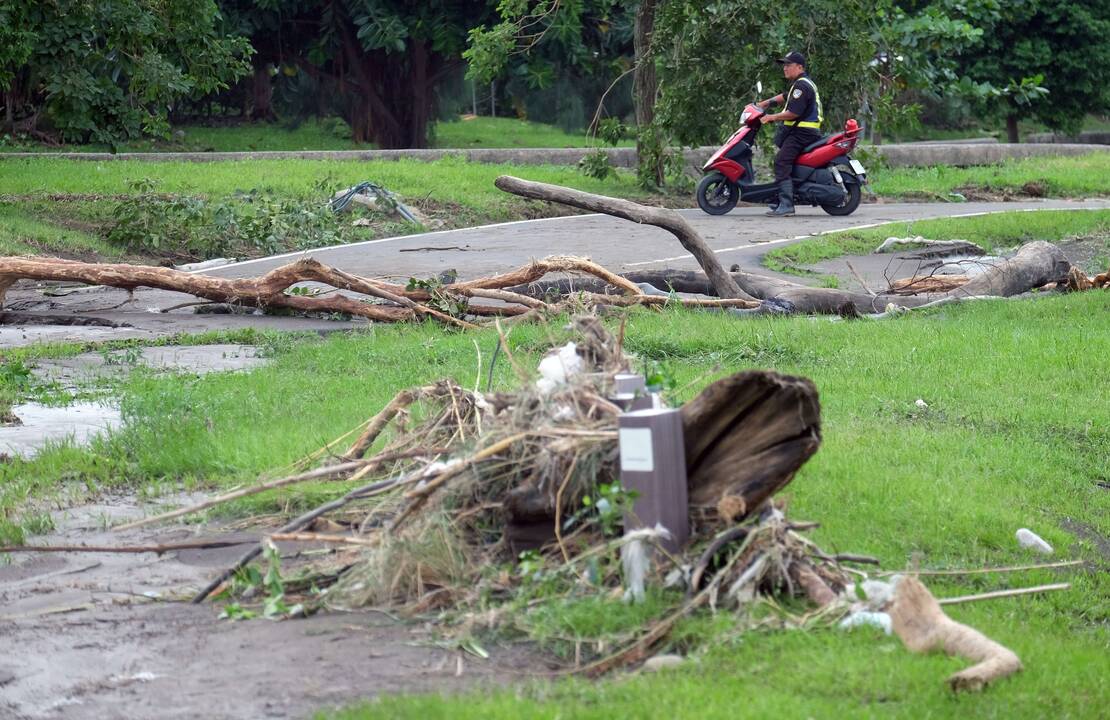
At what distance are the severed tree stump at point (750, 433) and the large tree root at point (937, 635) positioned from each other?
519mm

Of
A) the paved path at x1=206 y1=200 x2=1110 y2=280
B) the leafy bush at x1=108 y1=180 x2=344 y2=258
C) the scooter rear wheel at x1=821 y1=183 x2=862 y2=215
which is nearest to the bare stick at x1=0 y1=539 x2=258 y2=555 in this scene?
the paved path at x1=206 y1=200 x2=1110 y2=280

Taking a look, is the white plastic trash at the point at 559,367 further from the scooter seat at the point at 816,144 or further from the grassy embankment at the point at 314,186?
the scooter seat at the point at 816,144

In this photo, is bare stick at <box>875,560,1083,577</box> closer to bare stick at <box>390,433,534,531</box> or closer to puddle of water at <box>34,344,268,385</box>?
bare stick at <box>390,433,534,531</box>

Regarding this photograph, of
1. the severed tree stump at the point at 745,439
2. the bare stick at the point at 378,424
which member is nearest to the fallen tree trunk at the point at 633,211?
the bare stick at the point at 378,424

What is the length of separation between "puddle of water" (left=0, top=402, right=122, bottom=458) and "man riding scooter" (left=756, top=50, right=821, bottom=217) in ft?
41.5

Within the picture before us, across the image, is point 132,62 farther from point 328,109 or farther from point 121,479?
point 328,109

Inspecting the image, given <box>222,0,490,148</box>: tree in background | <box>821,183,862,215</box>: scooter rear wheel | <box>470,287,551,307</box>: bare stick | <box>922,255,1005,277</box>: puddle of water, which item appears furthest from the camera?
<box>222,0,490,148</box>: tree in background

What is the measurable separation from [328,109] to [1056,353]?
3028 cm

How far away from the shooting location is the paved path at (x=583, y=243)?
15337mm

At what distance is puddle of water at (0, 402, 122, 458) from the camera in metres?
7.69

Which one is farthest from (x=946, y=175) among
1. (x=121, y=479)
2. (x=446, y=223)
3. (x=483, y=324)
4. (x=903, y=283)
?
(x=121, y=479)

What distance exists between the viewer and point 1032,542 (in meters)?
6.37

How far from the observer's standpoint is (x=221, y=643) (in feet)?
15.6

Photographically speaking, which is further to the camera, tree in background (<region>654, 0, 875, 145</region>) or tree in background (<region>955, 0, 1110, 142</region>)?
tree in background (<region>955, 0, 1110, 142</region>)
